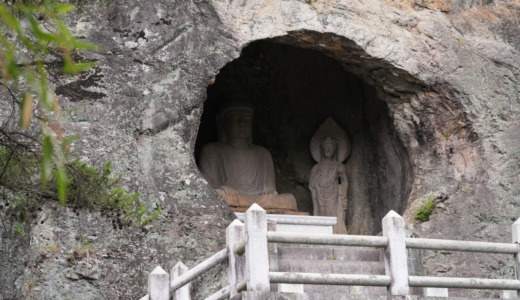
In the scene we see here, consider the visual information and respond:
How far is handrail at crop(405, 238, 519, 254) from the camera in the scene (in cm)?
916

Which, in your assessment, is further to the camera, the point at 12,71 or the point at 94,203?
the point at 94,203

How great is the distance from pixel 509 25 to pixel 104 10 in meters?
5.60

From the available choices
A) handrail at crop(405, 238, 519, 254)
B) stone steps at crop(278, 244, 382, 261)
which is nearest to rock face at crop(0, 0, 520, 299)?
stone steps at crop(278, 244, 382, 261)

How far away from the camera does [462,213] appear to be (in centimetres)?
1249

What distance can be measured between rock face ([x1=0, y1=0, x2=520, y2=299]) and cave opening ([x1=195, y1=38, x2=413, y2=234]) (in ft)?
0.10

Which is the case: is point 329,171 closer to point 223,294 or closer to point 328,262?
point 328,262

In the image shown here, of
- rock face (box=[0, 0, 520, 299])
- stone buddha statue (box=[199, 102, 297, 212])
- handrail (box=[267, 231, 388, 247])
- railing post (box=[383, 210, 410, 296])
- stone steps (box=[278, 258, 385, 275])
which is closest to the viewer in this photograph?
handrail (box=[267, 231, 388, 247])

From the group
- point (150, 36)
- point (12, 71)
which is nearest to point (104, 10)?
point (150, 36)

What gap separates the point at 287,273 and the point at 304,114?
702 centimetres

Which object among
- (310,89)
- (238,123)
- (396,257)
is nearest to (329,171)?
(310,89)

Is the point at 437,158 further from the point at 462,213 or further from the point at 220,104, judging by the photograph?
the point at 220,104

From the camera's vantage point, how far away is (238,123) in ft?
48.9

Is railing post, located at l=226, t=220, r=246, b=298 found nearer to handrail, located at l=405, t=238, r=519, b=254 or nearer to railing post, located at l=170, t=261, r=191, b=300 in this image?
railing post, located at l=170, t=261, r=191, b=300

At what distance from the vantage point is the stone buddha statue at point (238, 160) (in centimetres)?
1454
